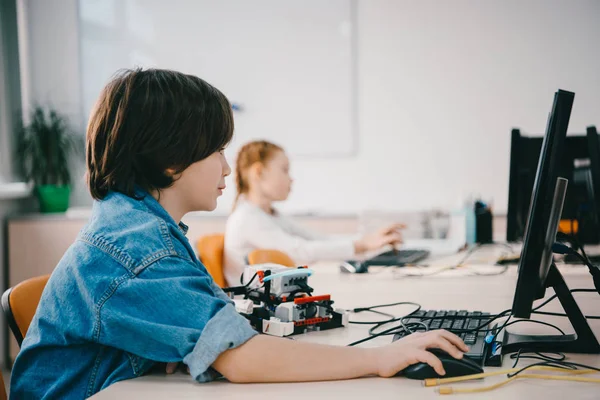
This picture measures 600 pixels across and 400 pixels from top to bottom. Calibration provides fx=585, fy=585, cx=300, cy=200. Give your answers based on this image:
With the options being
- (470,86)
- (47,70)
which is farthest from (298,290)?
(47,70)

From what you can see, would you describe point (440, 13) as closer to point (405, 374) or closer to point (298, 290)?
point (298, 290)

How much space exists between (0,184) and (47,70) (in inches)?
37.1

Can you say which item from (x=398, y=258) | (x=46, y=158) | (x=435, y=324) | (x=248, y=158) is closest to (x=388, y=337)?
(x=435, y=324)

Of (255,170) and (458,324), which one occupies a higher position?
(255,170)

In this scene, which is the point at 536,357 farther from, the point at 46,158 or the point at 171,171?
the point at 46,158

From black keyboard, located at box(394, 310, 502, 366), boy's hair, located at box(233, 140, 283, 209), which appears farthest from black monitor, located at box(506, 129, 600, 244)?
boy's hair, located at box(233, 140, 283, 209)

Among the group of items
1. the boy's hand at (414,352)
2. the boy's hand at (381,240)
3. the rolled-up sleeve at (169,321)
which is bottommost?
the boy's hand at (381,240)

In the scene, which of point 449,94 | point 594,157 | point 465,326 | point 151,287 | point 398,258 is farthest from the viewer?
point 449,94

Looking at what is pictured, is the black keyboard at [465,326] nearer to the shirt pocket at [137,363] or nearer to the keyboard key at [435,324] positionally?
the keyboard key at [435,324]

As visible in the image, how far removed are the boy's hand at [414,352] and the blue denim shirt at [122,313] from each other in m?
0.21

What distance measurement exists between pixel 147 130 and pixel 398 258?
1.47 meters

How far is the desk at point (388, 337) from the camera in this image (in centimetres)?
83

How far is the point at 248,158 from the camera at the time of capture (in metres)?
2.77

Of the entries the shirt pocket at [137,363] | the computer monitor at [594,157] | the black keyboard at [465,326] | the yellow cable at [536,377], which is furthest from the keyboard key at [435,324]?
the computer monitor at [594,157]
